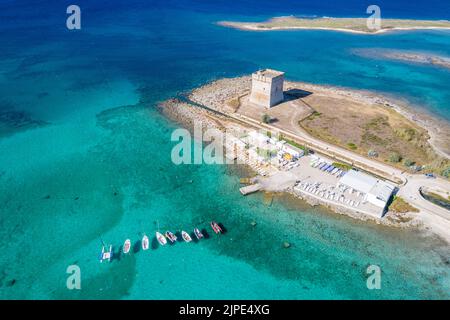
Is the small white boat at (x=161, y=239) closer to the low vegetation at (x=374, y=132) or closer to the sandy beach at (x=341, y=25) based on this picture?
the low vegetation at (x=374, y=132)

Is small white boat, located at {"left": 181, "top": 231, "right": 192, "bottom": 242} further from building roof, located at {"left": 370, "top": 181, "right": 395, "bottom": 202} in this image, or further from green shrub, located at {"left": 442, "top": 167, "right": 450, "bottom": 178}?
green shrub, located at {"left": 442, "top": 167, "right": 450, "bottom": 178}

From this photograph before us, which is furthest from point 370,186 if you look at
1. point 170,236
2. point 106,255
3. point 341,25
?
point 341,25

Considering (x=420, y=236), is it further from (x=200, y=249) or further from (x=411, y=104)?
(x=411, y=104)

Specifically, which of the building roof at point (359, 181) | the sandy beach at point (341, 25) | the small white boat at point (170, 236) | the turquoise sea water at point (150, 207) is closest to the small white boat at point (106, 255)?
the turquoise sea water at point (150, 207)

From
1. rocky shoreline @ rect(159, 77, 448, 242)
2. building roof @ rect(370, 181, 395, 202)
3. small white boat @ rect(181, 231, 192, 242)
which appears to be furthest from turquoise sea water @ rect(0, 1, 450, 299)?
building roof @ rect(370, 181, 395, 202)
